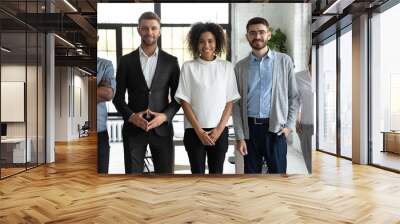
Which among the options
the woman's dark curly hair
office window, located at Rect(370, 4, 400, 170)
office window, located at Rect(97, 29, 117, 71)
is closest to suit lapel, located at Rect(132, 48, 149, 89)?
office window, located at Rect(97, 29, 117, 71)

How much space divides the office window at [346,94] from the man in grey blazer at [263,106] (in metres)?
3.59

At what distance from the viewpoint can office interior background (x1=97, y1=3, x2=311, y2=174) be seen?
582cm

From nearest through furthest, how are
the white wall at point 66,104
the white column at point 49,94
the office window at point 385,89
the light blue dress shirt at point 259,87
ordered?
the light blue dress shirt at point 259,87 → the office window at point 385,89 → the white column at point 49,94 → the white wall at point 66,104

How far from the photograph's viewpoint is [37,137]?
8.12 meters

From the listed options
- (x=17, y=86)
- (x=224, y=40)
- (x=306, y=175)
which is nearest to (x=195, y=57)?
(x=224, y=40)

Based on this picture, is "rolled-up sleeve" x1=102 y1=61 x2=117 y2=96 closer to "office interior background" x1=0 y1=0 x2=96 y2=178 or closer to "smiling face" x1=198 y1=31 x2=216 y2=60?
"smiling face" x1=198 y1=31 x2=216 y2=60

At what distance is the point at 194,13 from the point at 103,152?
237cm

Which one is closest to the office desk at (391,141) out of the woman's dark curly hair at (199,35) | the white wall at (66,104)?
the woman's dark curly hair at (199,35)

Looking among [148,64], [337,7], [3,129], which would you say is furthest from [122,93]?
[337,7]

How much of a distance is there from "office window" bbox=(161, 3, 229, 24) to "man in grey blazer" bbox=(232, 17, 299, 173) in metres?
0.41

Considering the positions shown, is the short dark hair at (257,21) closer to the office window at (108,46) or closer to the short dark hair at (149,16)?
the short dark hair at (149,16)

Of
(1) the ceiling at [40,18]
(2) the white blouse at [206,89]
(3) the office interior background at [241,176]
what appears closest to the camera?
(3) the office interior background at [241,176]

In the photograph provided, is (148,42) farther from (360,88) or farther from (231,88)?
(360,88)

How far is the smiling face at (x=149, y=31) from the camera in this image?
19.2 ft
